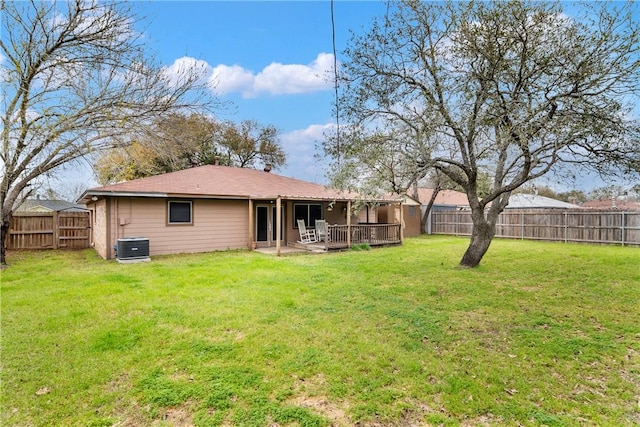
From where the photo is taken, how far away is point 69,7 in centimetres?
928

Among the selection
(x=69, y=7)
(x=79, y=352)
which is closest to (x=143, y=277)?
(x=79, y=352)

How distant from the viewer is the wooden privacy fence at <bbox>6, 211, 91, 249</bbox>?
40.9 ft

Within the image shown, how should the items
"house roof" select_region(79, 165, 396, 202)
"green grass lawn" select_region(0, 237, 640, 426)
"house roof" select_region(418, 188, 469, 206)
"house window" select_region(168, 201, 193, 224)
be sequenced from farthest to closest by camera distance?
1. "house roof" select_region(418, 188, 469, 206)
2. "house window" select_region(168, 201, 193, 224)
3. "house roof" select_region(79, 165, 396, 202)
4. "green grass lawn" select_region(0, 237, 640, 426)

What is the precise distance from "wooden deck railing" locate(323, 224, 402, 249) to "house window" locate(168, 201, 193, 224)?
201 inches

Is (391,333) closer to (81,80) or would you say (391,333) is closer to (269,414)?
(269,414)

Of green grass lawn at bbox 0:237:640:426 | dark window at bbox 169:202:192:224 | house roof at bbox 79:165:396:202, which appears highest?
house roof at bbox 79:165:396:202

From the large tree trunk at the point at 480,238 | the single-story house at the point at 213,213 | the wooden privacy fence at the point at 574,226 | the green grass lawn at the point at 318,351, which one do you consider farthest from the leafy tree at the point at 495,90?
the wooden privacy fence at the point at 574,226

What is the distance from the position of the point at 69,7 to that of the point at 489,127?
11.4 meters

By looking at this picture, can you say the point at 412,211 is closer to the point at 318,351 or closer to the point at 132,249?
the point at 132,249

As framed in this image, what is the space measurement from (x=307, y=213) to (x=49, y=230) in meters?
10.0

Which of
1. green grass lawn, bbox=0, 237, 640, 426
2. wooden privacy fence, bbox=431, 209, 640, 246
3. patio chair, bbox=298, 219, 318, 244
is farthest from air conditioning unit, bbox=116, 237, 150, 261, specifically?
wooden privacy fence, bbox=431, 209, 640, 246

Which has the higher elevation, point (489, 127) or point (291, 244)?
point (489, 127)

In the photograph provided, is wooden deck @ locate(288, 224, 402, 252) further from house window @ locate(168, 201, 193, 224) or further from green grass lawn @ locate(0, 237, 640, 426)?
green grass lawn @ locate(0, 237, 640, 426)

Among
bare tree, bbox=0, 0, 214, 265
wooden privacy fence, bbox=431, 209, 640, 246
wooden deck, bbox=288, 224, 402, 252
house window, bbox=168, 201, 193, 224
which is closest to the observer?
bare tree, bbox=0, 0, 214, 265
